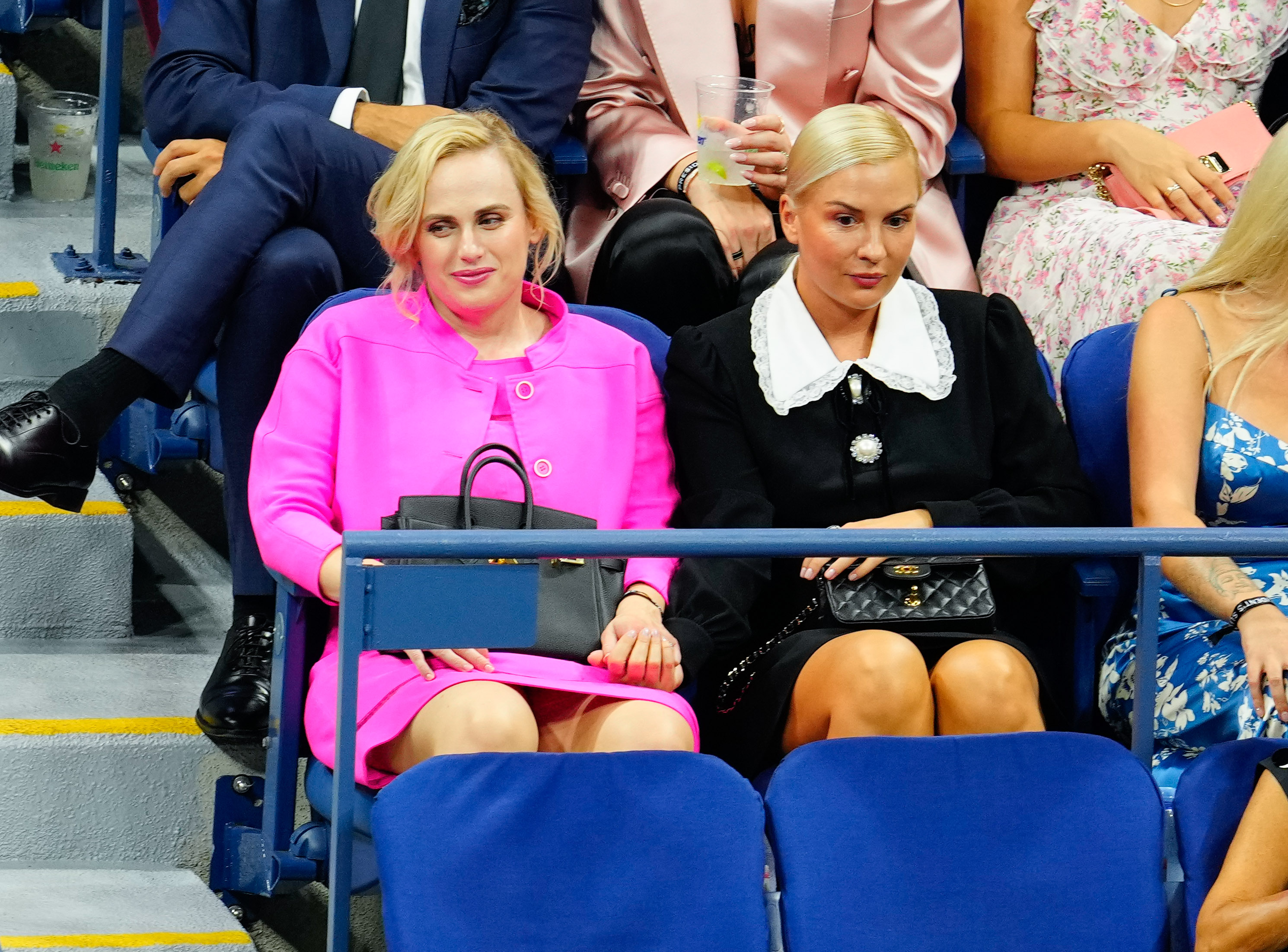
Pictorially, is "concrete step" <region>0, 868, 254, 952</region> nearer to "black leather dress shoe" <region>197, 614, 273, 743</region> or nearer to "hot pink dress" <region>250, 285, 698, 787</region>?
"black leather dress shoe" <region>197, 614, 273, 743</region>

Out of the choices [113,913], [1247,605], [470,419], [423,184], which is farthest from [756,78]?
[113,913]

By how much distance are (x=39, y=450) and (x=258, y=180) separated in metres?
0.50

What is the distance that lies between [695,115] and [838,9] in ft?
1.03

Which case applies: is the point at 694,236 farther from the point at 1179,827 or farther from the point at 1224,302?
the point at 1179,827

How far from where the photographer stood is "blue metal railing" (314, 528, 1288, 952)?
1566 mm

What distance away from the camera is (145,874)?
2.36 meters

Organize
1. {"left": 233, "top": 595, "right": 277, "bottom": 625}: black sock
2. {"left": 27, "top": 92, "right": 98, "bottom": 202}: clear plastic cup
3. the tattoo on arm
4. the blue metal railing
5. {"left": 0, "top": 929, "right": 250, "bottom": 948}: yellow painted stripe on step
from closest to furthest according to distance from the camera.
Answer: the blue metal railing, the tattoo on arm, {"left": 0, "top": 929, "right": 250, "bottom": 948}: yellow painted stripe on step, {"left": 233, "top": 595, "right": 277, "bottom": 625}: black sock, {"left": 27, "top": 92, "right": 98, "bottom": 202}: clear plastic cup

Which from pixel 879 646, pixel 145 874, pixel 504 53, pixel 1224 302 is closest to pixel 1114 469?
pixel 1224 302

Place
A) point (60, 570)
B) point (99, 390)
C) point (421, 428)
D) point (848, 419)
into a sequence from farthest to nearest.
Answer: point (60, 570) < point (99, 390) < point (848, 419) < point (421, 428)

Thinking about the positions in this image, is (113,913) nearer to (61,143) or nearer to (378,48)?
(378,48)

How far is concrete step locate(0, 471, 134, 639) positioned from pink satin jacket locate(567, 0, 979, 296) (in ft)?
2.95

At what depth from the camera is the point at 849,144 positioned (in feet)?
7.26

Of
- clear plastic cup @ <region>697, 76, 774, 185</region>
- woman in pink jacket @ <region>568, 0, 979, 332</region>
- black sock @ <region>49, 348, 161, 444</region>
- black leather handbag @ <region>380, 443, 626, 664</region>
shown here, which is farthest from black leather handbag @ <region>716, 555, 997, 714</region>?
black sock @ <region>49, 348, 161, 444</region>

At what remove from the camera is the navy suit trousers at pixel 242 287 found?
2365mm
